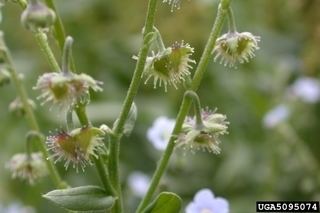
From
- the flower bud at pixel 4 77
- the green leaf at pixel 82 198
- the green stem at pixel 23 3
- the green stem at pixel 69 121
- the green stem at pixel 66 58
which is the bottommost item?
the green leaf at pixel 82 198

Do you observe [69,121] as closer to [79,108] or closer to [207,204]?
[79,108]

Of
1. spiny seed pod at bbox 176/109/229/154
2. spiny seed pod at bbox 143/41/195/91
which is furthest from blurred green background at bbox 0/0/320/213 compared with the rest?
spiny seed pod at bbox 143/41/195/91

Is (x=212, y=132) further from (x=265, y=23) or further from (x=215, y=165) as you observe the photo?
(x=265, y=23)

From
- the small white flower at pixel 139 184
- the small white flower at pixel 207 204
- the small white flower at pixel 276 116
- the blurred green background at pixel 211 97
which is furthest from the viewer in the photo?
the blurred green background at pixel 211 97

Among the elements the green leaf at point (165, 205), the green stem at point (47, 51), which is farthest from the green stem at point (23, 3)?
the green leaf at point (165, 205)

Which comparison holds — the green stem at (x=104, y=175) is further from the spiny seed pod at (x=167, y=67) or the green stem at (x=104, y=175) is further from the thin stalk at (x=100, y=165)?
the spiny seed pod at (x=167, y=67)

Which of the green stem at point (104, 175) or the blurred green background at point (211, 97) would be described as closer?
the green stem at point (104, 175)

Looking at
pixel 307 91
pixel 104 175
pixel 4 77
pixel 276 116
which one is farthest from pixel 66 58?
pixel 307 91

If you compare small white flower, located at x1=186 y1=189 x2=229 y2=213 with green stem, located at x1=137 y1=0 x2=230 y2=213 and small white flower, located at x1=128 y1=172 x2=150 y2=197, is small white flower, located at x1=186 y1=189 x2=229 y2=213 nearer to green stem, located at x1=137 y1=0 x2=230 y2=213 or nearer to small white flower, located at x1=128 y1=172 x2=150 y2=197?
green stem, located at x1=137 y1=0 x2=230 y2=213
